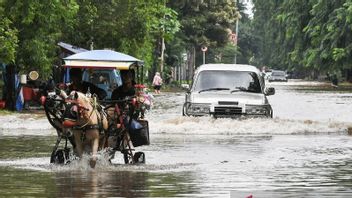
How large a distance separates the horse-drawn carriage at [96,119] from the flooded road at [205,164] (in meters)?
0.36

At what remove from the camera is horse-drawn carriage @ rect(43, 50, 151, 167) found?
17.7 meters

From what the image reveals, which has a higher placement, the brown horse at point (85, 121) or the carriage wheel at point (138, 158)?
the brown horse at point (85, 121)

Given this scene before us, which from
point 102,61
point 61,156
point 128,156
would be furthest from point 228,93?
point 61,156

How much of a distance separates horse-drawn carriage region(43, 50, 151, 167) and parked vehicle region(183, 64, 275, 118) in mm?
9348

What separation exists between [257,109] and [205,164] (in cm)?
989

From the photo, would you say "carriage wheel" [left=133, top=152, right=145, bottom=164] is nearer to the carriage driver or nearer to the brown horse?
the carriage driver

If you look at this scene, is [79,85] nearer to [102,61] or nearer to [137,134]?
[102,61]

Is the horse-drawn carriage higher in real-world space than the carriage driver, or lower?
lower

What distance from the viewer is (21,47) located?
40.1 metres

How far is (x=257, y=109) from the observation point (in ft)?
96.4

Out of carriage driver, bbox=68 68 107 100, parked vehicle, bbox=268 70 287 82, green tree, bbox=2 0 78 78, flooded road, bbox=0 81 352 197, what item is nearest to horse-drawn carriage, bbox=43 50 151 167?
carriage driver, bbox=68 68 107 100

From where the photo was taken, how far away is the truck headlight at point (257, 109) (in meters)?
29.3

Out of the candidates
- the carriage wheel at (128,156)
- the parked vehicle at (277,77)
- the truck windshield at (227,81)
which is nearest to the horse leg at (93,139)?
the carriage wheel at (128,156)

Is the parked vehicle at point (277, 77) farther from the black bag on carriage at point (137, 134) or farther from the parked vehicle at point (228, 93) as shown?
the black bag on carriage at point (137, 134)
